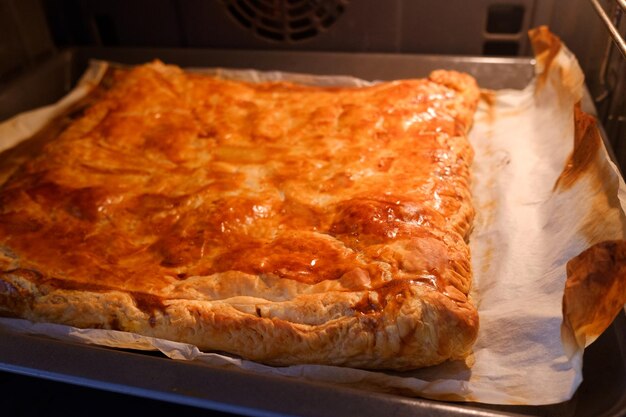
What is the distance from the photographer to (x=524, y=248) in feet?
4.61

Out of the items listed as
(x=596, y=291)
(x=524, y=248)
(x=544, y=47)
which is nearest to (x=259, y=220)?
(x=524, y=248)

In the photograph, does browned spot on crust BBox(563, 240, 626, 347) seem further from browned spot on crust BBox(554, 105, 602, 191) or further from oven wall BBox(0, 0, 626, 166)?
oven wall BBox(0, 0, 626, 166)

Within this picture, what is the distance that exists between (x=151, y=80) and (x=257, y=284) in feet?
3.57

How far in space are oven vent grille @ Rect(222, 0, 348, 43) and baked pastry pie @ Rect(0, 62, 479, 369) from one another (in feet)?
0.74

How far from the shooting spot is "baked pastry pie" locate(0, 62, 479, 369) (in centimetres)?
115

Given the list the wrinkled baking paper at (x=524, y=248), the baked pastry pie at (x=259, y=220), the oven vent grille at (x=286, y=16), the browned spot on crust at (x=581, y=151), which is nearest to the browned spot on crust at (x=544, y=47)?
the wrinkled baking paper at (x=524, y=248)

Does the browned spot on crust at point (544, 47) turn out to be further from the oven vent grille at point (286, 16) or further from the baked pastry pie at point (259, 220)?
the oven vent grille at point (286, 16)

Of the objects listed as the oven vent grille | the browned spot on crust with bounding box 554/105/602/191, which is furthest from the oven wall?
the browned spot on crust with bounding box 554/105/602/191

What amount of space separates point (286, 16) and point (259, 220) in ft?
3.07

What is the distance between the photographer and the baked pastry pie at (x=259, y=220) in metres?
1.15

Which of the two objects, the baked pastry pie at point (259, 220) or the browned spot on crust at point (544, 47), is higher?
the browned spot on crust at point (544, 47)

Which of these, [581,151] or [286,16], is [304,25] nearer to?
[286,16]

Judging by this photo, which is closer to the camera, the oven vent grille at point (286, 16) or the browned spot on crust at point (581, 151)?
the browned spot on crust at point (581, 151)

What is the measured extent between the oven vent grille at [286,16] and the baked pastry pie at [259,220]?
226mm
